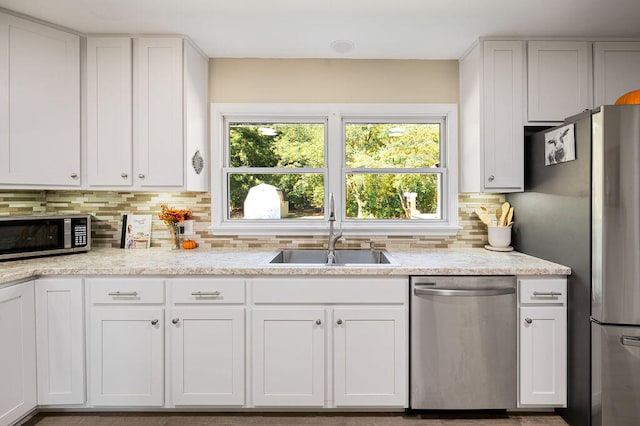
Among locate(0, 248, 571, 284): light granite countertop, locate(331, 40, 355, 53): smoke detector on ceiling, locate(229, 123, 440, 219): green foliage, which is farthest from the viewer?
locate(229, 123, 440, 219): green foliage

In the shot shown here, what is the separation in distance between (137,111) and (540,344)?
3035 millimetres

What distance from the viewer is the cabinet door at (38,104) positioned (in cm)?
217

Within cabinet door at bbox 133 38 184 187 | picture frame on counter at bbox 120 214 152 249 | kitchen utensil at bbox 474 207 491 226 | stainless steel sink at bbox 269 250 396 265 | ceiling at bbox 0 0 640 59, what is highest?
ceiling at bbox 0 0 640 59

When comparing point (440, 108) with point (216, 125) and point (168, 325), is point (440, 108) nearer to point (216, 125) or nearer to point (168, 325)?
point (216, 125)

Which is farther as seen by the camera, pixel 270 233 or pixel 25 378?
pixel 270 233

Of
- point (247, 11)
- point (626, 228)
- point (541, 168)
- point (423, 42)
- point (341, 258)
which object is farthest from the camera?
point (341, 258)

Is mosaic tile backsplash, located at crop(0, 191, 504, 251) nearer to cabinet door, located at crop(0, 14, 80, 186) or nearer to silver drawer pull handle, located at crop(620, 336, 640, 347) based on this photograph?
cabinet door, located at crop(0, 14, 80, 186)

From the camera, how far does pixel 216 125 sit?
9.21 feet

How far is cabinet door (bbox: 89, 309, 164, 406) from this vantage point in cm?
209

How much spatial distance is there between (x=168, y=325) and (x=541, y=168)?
2.60 metres

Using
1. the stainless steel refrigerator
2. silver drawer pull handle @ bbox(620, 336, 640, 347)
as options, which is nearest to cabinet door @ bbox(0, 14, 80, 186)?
the stainless steel refrigerator

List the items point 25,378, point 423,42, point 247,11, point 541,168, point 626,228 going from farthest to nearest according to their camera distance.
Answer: point 423,42, point 541,168, point 247,11, point 25,378, point 626,228

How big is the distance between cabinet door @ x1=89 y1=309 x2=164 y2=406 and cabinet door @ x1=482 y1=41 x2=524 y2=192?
7.98ft

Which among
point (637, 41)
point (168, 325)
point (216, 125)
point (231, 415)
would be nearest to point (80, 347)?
point (168, 325)
